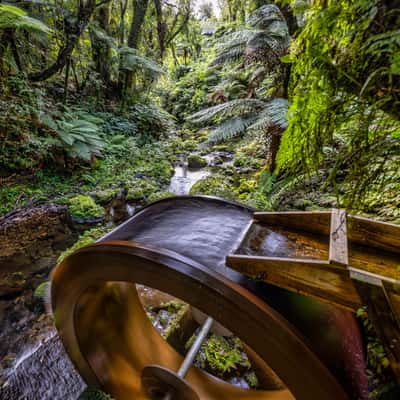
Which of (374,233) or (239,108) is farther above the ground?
(239,108)

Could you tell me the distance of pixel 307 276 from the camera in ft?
2.79

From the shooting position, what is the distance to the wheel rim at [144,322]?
3.08 feet

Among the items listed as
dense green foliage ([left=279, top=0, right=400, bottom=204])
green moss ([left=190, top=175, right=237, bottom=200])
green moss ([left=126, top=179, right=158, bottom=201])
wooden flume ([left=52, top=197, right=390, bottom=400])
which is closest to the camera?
dense green foliage ([left=279, top=0, right=400, bottom=204])

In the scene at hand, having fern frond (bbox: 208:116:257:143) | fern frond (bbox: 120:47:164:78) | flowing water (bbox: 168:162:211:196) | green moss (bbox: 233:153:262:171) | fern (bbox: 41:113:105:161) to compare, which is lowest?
flowing water (bbox: 168:162:211:196)

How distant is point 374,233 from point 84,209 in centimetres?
391

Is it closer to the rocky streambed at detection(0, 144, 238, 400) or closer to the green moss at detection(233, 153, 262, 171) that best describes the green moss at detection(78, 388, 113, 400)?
the rocky streambed at detection(0, 144, 238, 400)

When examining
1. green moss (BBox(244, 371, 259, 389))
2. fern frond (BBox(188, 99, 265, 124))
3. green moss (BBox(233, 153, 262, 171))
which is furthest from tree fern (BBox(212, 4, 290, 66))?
green moss (BBox(244, 371, 259, 389))

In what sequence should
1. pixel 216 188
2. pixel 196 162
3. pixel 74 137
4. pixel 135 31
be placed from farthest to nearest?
1. pixel 135 31
2. pixel 196 162
3. pixel 74 137
4. pixel 216 188

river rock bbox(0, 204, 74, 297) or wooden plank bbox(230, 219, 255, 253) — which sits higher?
wooden plank bbox(230, 219, 255, 253)

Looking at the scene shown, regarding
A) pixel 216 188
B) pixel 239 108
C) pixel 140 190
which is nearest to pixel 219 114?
pixel 239 108

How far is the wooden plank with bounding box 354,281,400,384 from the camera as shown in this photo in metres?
0.69

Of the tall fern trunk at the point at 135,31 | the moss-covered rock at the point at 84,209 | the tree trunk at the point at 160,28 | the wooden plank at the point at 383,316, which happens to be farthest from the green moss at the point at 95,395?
the tree trunk at the point at 160,28

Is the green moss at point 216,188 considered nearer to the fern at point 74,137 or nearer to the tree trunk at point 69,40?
the fern at point 74,137

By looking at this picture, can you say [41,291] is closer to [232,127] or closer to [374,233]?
[374,233]
